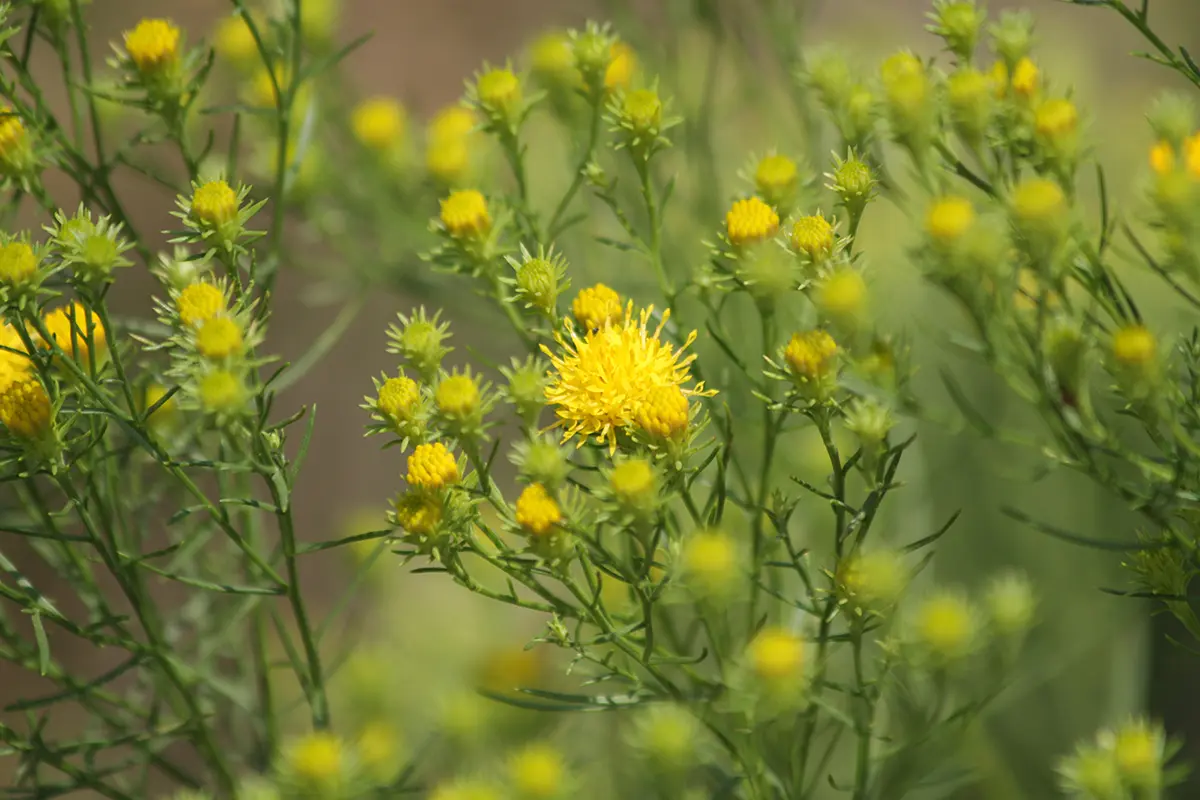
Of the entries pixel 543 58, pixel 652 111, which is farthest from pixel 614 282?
pixel 652 111

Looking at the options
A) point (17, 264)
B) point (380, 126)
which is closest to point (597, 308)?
point (17, 264)

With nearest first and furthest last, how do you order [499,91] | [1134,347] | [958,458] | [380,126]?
[1134,347] → [499,91] → [380,126] → [958,458]

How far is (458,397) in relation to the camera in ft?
1.71

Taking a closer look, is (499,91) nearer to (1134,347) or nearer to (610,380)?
(610,380)

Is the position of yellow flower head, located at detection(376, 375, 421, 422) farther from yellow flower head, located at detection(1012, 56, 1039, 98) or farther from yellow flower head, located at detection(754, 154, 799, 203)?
yellow flower head, located at detection(1012, 56, 1039, 98)

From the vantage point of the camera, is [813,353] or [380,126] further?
[380,126]

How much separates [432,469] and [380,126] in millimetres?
523

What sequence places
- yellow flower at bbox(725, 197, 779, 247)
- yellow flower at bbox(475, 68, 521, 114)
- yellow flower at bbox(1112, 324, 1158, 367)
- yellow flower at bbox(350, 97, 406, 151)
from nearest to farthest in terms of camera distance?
yellow flower at bbox(1112, 324, 1158, 367) → yellow flower at bbox(725, 197, 779, 247) → yellow flower at bbox(475, 68, 521, 114) → yellow flower at bbox(350, 97, 406, 151)

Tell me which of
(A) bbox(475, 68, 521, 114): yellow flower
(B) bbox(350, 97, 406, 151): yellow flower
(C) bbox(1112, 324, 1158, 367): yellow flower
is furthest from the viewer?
(B) bbox(350, 97, 406, 151): yellow flower

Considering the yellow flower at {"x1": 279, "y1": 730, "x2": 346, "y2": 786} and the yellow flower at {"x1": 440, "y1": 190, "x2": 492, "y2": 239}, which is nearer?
the yellow flower at {"x1": 279, "y1": 730, "x2": 346, "y2": 786}

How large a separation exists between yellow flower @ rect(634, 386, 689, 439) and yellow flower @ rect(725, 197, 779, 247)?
9 centimetres

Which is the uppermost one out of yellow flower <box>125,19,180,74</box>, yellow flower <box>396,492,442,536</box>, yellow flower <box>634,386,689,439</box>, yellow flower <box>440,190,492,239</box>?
→ yellow flower <box>125,19,180,74</box>

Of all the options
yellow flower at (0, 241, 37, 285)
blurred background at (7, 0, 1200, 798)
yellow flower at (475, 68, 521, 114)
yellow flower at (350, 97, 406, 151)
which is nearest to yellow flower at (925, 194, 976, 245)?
blurred background at (7, 0, 1200, 798)

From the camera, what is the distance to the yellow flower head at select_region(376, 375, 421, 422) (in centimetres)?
54
